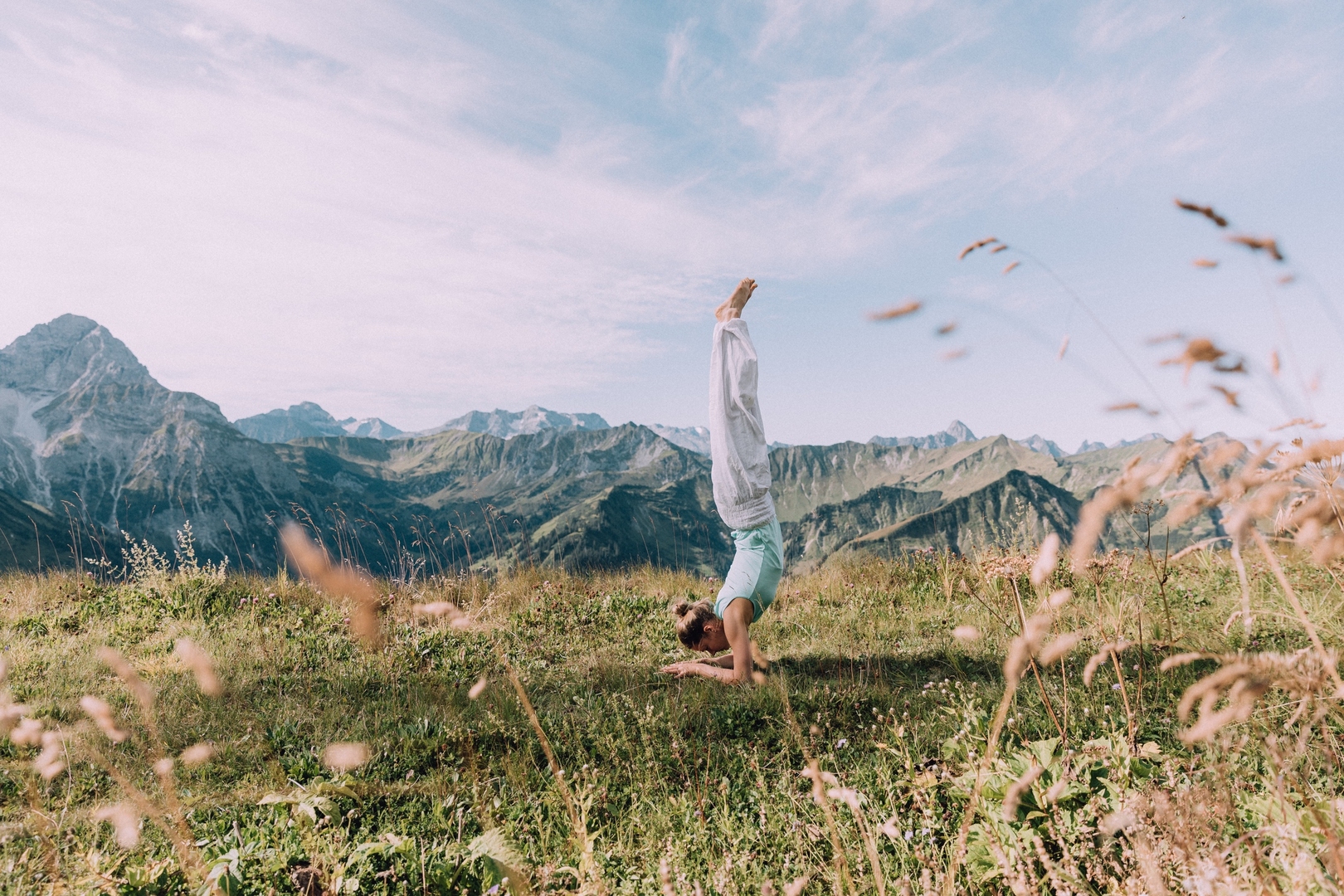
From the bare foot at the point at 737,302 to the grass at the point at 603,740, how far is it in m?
2.72

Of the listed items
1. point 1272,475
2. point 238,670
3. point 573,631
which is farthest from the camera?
point 573,631

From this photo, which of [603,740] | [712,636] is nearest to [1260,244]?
[603,740]

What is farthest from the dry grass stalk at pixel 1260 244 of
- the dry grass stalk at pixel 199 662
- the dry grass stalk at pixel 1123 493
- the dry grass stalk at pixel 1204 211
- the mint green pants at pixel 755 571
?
the mint green pants at pixel 755 571

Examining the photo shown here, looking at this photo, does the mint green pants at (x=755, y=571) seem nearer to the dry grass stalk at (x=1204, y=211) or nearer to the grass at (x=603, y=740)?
the grass at (x=603, y=740)

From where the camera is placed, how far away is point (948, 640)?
6.07 meters

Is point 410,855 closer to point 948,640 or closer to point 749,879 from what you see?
point 749,879

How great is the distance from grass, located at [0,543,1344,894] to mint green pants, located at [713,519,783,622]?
68cm

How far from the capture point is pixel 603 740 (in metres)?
4.10

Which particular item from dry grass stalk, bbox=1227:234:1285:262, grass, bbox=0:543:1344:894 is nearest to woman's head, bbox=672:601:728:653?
grass, bbox=0:543:1344:894

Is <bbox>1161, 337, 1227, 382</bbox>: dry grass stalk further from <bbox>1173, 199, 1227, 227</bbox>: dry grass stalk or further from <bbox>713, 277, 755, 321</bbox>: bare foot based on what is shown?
<bbox>713, 277, 755, 321</bbox>: bare foot

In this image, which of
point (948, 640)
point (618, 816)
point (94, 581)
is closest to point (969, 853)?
point (618, 816)

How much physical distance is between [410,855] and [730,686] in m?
2.79

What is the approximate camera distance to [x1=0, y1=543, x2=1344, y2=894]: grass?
268 cm

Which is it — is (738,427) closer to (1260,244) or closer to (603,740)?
(603,740)
